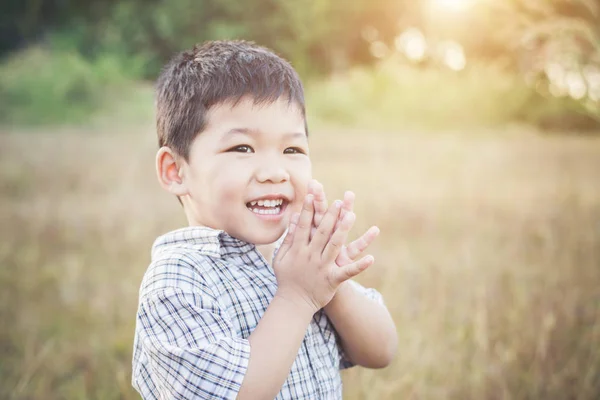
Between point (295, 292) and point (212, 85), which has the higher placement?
point (212, 85)

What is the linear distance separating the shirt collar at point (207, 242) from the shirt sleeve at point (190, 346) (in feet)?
0.35

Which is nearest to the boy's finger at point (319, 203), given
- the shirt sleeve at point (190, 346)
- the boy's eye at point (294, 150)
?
the boy's eye at point (294, 150)

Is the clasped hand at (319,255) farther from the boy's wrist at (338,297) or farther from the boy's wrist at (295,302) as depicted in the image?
the boy's wrist at (338,297)

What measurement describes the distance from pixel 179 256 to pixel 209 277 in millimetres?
60

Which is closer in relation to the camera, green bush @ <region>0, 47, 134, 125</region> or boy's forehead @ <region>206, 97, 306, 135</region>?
boy's forehead @ <region>206, 97, 306, 135</region>

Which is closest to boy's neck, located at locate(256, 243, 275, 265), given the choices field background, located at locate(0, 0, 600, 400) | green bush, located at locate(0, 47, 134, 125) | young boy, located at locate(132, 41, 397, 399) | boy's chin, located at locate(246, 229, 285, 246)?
young boy, located at locate(132, 41, 397, 399)

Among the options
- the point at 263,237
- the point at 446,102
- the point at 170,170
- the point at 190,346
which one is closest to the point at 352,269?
the point at 263,237

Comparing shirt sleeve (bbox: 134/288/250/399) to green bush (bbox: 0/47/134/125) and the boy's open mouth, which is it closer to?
the boy's open mouth

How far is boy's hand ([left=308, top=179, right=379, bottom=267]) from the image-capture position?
3.08ft

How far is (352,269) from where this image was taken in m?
0.92

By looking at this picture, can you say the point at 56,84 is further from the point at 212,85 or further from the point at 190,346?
the point at 190,346

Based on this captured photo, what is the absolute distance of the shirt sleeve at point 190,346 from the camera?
0.85 m

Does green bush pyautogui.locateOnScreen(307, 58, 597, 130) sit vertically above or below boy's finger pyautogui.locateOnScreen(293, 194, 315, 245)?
above

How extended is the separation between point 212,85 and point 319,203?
0.96ft
